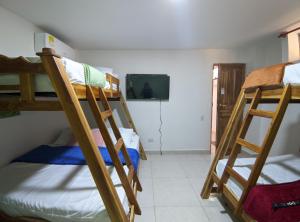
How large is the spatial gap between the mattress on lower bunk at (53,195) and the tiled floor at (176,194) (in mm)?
680

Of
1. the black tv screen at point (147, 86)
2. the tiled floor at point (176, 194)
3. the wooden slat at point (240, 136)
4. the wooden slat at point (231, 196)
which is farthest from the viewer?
the black tv screen at point (147, 86)

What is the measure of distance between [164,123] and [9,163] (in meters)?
2.85

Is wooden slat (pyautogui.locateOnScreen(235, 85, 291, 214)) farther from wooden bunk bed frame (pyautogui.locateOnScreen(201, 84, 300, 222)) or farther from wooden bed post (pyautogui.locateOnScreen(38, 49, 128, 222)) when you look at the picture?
wooden bed post (pyautogui.locateOnScreen(38, 49, 128, 222))

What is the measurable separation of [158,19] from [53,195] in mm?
2263

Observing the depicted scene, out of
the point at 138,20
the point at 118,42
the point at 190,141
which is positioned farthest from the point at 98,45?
the point at 190,141

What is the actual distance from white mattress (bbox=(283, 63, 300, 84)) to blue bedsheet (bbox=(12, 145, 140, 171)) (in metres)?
1.87

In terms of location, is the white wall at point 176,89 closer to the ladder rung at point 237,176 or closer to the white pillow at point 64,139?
the white pillow at point 64,139

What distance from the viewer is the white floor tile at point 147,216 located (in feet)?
6.75

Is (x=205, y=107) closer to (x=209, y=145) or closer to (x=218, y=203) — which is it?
(x=209, y=145)

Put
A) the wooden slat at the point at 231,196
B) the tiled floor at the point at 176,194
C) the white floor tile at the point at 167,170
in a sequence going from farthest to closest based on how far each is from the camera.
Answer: the white floor tile at the point at 167,170 → the tiled floor at the point at 176,194 → the wooden slat at the point at 231,196

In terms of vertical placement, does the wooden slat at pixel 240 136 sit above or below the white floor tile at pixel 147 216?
above

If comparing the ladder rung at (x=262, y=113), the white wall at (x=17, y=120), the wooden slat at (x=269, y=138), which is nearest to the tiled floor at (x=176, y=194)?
the wooden slat at (x=269, y=138)

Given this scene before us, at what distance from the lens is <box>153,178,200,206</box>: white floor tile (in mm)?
2387

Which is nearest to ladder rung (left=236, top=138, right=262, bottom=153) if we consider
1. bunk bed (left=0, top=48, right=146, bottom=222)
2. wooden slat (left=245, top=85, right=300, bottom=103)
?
wooden slat (left=245, top=85, right=300, bottom=103)
